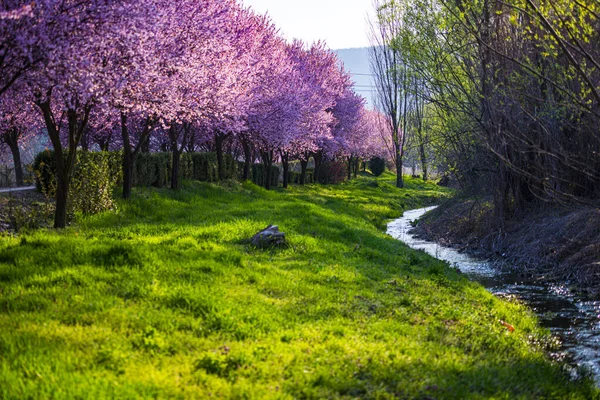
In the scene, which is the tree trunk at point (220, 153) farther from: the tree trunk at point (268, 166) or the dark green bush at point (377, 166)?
the dark green bush at point (377, 166)

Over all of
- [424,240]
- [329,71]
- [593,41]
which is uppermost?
[329,71]

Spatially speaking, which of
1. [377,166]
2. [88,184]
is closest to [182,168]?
[88,184]

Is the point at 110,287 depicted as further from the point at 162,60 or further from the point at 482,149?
the point at 482,149

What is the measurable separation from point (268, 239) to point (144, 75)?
5.52 meters

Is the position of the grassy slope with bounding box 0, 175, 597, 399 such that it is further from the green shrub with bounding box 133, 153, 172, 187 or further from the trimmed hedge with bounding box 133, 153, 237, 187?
the trimmed hedge with bounding box 133, 153, 237, 187

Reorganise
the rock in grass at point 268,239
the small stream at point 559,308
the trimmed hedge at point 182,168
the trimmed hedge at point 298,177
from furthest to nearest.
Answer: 1. the trimmed hedge at point 298,177
2. the trimmed hedge at point 182,168
3. the rock in grass at point 268,239
4. the small stream at point 559,308

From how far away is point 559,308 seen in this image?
12.6m


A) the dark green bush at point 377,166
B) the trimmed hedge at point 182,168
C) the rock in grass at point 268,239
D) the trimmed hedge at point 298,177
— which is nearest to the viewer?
the rock in grass at point 268,239

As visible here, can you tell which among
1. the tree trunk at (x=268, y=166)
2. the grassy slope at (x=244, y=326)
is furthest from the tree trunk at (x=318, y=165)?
the grassy slope at (x=244, y=326)

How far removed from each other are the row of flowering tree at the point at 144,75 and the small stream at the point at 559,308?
432 inches

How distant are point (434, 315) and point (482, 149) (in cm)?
1314

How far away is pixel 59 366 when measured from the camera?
6453mm

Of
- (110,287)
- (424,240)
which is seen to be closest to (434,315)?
(110,287)

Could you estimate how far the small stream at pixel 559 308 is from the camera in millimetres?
9587
